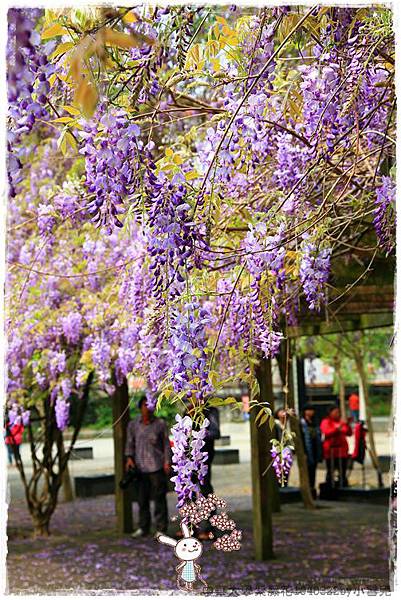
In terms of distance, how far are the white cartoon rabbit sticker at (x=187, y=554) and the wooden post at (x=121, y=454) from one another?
259 inches

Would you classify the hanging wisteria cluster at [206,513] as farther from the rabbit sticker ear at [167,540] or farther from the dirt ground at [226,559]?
the dirt ground at [226,559]

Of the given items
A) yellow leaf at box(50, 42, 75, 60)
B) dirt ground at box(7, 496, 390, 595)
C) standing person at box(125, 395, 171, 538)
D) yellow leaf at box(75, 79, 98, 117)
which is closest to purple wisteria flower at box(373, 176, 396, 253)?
yellow leaf at box(50, 42, 75, 60)

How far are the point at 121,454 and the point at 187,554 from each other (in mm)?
7294

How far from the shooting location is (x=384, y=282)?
565 centimetres

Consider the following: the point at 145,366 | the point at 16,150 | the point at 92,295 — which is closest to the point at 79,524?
the point at 92,295

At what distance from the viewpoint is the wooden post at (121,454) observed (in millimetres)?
8930

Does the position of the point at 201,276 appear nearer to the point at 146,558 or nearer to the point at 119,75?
the point at 119,75

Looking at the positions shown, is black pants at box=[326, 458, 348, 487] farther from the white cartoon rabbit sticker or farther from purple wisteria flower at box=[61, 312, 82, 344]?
the white cartoon rabbit sticker

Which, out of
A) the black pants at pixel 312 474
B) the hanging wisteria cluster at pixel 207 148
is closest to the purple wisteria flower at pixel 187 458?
the hanging wisteria cluster at pixel 207 148

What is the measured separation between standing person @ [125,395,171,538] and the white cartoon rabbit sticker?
6.02 meters

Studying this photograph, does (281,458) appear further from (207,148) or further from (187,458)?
(207,148)

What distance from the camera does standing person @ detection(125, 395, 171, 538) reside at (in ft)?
26.8

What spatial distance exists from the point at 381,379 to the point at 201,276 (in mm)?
26246

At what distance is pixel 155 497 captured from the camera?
8078 millimetres
